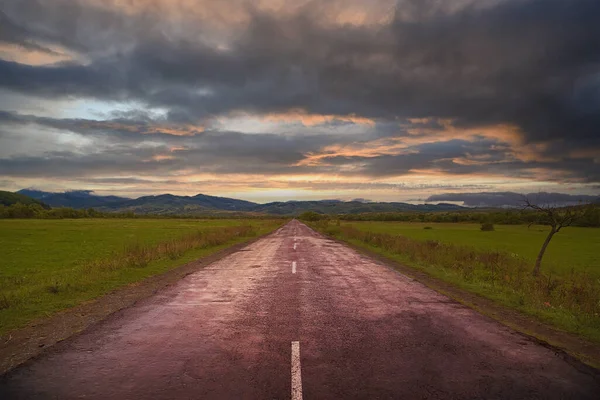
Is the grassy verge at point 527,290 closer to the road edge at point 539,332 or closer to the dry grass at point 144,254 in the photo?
the road edge at point 539,332

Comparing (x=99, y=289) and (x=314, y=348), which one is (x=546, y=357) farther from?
(x=99, y=289)

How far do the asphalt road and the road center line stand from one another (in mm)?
15

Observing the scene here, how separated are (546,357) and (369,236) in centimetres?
2925

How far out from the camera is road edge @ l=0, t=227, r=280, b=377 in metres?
5.84

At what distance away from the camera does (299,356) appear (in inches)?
220

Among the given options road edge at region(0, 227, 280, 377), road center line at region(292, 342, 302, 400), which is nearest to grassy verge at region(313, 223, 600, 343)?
road center line at region(292, 342, 302, 400)

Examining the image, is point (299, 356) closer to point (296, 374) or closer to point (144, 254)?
point (296, 374)

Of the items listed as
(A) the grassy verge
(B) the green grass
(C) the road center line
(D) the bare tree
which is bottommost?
(B) the green grass

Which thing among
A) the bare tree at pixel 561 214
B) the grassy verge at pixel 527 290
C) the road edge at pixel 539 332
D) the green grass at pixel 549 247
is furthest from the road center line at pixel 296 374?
the green grass at pixel 549 247

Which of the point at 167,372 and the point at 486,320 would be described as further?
the point at 486,320

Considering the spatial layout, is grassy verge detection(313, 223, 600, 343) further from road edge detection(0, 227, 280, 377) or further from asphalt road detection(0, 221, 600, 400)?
road edge detection(0, 227, 280, 377)

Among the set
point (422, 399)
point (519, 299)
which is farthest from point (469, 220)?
point (422, 399)

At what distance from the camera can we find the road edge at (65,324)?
5844 mm

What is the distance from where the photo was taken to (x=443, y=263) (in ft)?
61.8
